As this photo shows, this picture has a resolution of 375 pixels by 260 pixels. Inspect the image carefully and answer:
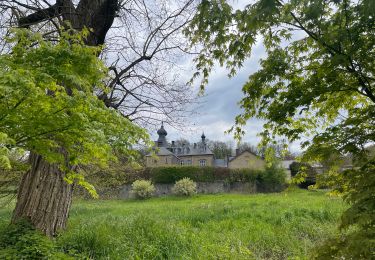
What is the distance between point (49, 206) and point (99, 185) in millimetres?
8778

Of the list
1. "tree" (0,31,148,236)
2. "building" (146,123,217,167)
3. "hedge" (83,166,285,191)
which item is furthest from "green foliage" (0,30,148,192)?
"building" (146,123,217,167)

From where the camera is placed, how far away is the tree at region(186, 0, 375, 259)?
8.10 feet

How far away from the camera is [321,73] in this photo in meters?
3.03

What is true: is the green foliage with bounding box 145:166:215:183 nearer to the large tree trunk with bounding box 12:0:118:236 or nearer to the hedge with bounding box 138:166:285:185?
the hedge with bounding box 138:166:285:185

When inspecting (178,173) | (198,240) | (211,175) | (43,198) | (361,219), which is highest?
(178,173)

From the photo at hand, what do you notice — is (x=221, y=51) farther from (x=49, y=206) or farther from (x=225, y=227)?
(x=225, y=227)

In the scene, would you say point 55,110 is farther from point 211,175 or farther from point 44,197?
point 211,175

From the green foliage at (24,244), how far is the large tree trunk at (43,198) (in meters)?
0.26

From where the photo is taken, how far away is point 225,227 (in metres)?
8.09

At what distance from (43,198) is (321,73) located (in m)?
5.20

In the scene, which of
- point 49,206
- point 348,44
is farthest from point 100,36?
point 348,44

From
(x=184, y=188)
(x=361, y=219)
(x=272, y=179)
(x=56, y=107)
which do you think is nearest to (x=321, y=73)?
(x=361, y=219)

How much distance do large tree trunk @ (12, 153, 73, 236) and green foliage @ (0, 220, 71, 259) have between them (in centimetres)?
26

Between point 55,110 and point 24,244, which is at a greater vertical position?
point 55,110
